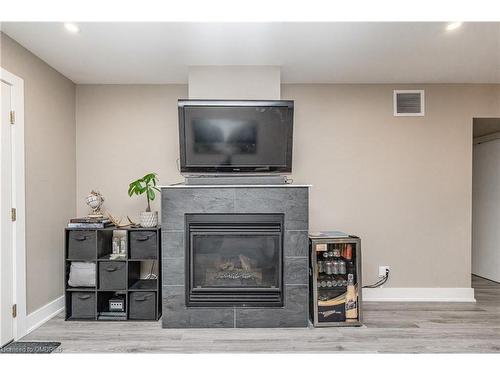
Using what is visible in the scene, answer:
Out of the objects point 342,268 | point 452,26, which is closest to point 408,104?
point 452,26

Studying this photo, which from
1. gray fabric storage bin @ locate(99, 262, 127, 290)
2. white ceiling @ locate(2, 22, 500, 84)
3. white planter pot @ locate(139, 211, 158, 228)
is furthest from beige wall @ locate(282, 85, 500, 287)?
gray fabric storage bin @ locate(99, 262, 127, 290)

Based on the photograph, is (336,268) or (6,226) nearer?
(6,226)

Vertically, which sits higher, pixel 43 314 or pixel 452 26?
pixel 452 26

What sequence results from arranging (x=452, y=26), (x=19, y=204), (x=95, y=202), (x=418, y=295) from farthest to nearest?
(x=418, y=295), (x=95, y=202), (x=19, y=204), (x=452, y=26)

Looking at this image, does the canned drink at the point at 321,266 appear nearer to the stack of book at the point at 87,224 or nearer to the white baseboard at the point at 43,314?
the stack of book at the point at 87,224

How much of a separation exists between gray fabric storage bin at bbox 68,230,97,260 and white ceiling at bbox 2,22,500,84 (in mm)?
1555

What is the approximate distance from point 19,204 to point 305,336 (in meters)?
2.48

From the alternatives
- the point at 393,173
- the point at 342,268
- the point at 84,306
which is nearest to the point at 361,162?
the point at 393,173

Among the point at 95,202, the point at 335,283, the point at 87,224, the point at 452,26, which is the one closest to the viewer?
the point at 452,26

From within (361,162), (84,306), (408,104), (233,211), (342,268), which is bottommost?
(84,306)

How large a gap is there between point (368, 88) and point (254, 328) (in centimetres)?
269

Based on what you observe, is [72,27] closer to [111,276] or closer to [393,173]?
[111,276]

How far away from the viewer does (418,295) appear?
131 inches

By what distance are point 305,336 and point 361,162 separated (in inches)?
73.4
